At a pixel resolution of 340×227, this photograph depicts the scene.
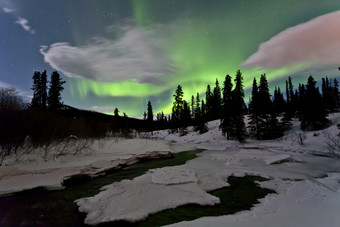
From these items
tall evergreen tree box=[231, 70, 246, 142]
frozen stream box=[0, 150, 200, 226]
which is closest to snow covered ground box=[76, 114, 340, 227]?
frozen stream box=[0, 150, 200, 226]

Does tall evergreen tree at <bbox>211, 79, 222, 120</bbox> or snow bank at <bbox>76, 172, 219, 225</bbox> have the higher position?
tall evergreen tree at <bbox>211, 79, 222, 120</bbox>

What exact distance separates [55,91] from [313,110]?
4712cm

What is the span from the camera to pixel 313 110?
26594mm

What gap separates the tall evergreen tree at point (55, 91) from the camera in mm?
35969

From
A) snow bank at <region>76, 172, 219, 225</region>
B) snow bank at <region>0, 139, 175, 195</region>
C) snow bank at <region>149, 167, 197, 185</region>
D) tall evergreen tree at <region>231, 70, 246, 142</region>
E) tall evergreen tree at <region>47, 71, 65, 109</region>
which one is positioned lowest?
snow bank at <region>76, 172, 219, 225</region>

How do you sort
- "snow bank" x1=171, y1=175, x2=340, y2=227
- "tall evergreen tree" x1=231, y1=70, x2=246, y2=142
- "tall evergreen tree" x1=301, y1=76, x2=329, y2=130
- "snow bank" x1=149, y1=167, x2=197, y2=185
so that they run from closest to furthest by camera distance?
"snow bank" x1=171, y1=175, x2=340, y2=227 < "snow bank" x1=149, y1=167, x2=197, y2=185 < "tall evergreen tree" x1=301, y1=76, x2=329, y2=130 < "tall evergreen tree" x1=231, y1=70, x2=246, y2=142

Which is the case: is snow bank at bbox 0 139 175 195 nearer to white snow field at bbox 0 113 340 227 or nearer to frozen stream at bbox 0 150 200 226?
white snow field at bbox 0 113 340 227

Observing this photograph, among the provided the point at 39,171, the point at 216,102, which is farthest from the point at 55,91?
the point at 216,102

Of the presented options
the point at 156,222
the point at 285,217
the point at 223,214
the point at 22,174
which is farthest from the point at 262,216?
the point at 22,174

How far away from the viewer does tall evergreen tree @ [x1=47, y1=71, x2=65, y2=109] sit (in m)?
36.0

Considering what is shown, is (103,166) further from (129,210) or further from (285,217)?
(285,217)

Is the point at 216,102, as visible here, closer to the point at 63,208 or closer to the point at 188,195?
the point at 188,195

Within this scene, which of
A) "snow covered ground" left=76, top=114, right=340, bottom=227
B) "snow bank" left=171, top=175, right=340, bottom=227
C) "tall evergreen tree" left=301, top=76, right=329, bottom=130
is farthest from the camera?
"tall evergreen tree" left=301, top=76, right=329, bottom=130

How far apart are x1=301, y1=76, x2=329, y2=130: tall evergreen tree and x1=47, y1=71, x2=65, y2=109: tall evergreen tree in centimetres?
4512
